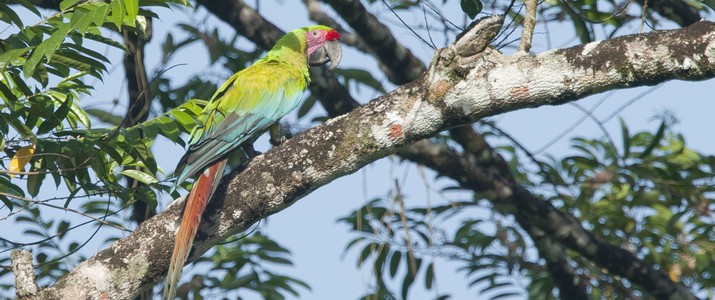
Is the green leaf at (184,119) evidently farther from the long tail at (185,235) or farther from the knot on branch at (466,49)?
the knot on branch at (466,49)

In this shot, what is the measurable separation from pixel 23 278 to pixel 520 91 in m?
1.49

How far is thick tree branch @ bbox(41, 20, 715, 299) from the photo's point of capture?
2660 mm

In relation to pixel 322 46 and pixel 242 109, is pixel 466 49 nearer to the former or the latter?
pixel 242 109

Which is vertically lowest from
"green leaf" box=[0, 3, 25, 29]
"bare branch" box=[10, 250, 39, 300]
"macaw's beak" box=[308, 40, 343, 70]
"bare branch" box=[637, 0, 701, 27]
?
"bare branch" box=[10, 250, 39, 300]

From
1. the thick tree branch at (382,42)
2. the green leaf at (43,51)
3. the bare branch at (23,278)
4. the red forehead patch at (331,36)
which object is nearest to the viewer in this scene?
the green leaf at (43,51)

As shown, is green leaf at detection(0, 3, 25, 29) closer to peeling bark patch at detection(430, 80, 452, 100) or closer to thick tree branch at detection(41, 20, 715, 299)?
thick tree branch at detection(41, 20, 715, 299)

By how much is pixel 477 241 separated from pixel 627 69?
2503 millimetres

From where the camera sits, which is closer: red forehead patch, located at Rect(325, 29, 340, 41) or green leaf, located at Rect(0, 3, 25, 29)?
green leaf, located at Rect(0, 3, 25, 29)

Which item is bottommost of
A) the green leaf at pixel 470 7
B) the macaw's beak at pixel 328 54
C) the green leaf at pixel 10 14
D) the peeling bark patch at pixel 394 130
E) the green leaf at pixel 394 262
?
the peeling bark patch at pixel 394 130

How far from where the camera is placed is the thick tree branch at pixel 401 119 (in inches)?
105

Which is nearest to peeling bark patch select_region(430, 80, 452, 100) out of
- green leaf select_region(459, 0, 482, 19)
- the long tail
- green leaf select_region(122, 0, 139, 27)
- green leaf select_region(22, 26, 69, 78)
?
green leaf select_region(459, 0, 482, 19)

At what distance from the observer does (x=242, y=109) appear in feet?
12.5

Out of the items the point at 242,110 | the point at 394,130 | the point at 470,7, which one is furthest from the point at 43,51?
the point at 470,7

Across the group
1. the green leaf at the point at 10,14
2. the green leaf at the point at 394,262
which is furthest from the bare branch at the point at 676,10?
the green leaf at the point at 10,14
